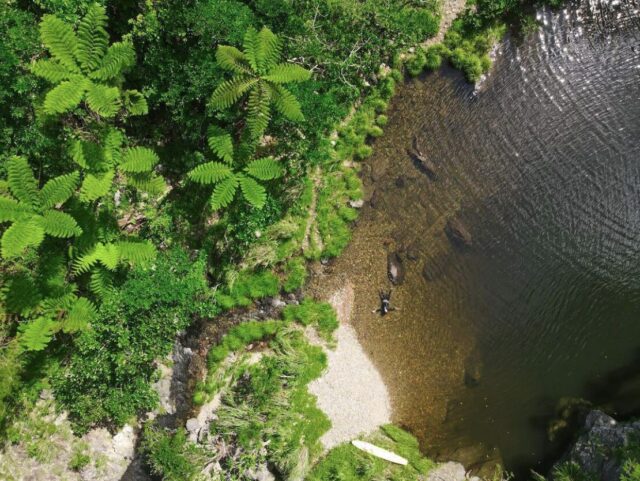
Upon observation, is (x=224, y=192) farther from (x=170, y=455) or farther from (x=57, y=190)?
(x=170, y=455)

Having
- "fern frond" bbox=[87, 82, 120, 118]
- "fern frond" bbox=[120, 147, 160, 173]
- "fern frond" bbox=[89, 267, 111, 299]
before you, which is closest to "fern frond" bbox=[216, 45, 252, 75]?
"fern frond" bbox=[87, 82, 120, 118]

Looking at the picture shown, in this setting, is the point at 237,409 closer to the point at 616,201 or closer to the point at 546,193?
the point at 546,193

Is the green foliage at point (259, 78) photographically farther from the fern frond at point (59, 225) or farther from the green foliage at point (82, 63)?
the fern frond at point (59, 225)

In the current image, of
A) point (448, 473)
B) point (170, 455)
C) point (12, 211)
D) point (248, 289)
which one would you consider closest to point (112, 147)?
point (12, 211)

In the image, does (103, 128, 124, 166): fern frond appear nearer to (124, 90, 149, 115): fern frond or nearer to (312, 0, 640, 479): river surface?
(124, 90, 149, 115): fern frond

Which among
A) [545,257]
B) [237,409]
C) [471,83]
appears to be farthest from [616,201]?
[237,409]

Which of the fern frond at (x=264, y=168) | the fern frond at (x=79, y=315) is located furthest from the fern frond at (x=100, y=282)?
the fern frond at (x=264, y=168)
